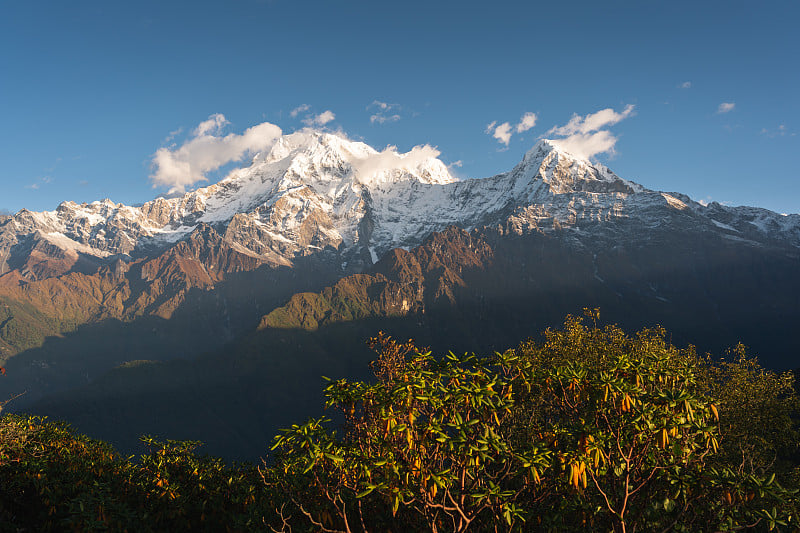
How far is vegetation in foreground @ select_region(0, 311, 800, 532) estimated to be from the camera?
11531 mm

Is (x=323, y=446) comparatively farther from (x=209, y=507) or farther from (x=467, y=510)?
(x=209, y=507)

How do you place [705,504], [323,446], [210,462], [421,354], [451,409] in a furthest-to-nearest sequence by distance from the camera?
1. [210,462]
2. [421,354]
3. [705,504]
4. [451,409]
5. [323,446]

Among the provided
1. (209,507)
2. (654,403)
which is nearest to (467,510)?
(654,403)

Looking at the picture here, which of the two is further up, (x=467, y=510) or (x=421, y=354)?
(x=421, y=354)

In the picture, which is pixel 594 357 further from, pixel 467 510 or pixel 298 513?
pixel 298 513

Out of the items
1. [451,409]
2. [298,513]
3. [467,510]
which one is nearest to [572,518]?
[467,510]

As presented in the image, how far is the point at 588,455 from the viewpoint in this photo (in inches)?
464

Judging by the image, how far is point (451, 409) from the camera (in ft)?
42.9

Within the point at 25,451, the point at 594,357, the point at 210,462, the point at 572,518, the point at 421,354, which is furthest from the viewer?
the point at 594,357

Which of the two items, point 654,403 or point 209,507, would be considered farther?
point 209,507

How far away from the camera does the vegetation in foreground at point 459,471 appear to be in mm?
11531

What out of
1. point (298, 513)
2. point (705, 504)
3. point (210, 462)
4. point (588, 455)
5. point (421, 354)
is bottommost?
point (210, 462)

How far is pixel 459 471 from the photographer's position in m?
12.6

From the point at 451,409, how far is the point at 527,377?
3439 millimetres
